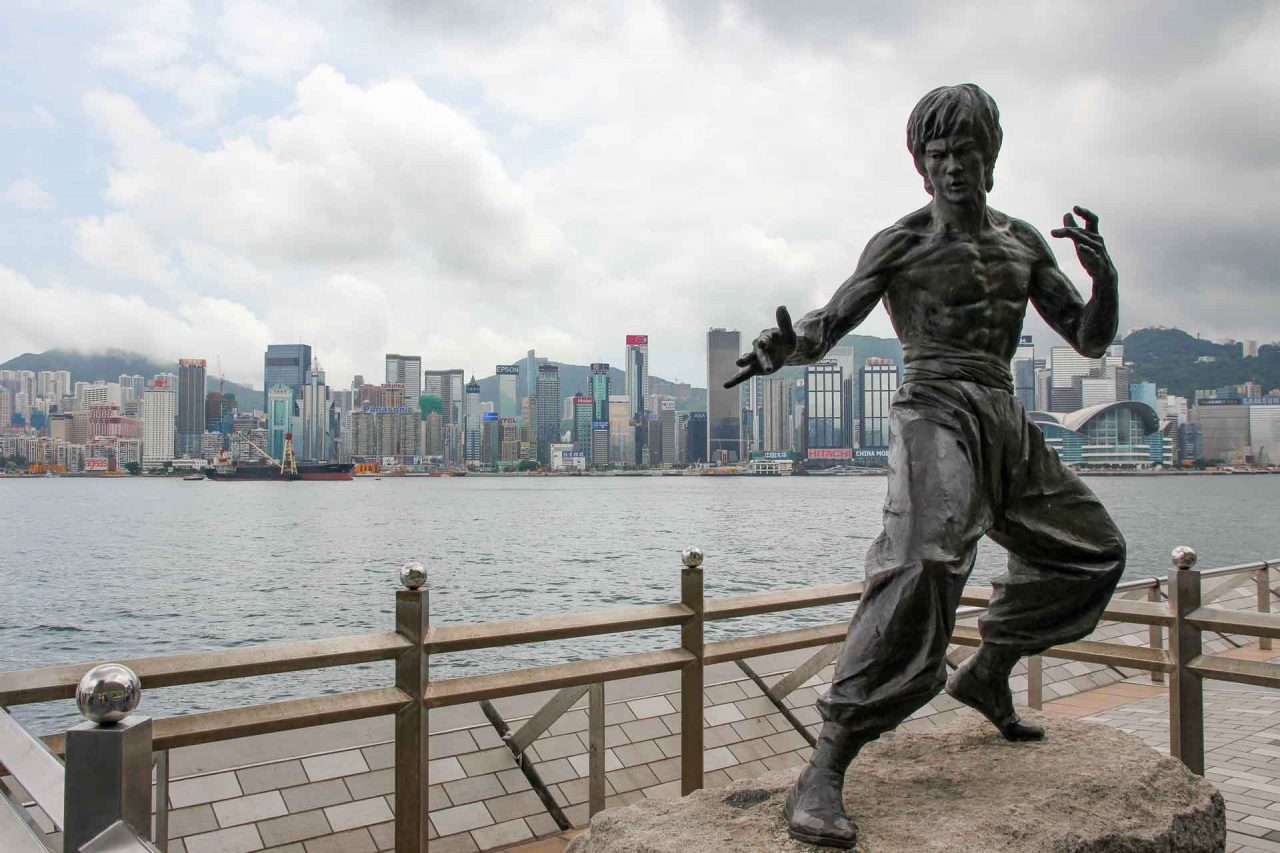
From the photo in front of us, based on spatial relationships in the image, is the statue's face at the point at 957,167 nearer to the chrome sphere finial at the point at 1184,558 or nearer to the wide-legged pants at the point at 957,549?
the wide-legged pants at the point at 957,549

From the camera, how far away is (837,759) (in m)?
3.17

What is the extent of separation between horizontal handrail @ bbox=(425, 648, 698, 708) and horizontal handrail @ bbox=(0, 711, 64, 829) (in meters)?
2.22

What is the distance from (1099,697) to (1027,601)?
518 cm

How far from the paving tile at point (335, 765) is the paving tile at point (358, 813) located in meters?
0.15

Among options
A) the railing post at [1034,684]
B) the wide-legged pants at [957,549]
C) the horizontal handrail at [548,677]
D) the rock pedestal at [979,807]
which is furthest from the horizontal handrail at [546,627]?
the railing post at [1034,684]

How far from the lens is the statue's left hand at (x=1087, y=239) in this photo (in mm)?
3540

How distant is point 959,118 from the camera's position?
3537mm

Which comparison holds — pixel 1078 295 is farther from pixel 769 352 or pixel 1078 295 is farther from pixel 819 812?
pixel 819 812

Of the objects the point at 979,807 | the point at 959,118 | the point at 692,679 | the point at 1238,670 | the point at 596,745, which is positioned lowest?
the point at 596,745

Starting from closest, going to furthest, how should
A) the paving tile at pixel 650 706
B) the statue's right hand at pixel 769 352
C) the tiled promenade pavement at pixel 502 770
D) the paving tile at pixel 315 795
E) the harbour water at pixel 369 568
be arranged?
1. the statue's right hand at pixel 769 352
2. the tiled promenade pavement at pixel 502 770
3. the paving tile at pixel 315 795
4. the paving tile at pixel 650 706
5. the harbour water at pixel 369 568

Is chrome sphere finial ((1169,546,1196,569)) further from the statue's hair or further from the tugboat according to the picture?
the tugboat

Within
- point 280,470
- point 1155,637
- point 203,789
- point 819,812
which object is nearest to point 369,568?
point 1155,637

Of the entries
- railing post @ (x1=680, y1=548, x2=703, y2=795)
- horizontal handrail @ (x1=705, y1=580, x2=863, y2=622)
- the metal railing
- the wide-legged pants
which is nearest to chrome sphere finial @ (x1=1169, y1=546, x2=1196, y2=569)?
the metal railing

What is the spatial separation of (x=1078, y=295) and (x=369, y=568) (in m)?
31.6
